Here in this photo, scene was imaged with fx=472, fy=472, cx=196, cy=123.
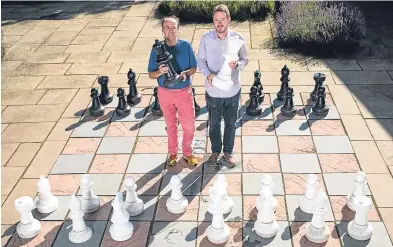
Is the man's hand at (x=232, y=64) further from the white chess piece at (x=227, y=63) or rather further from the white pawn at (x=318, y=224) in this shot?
the white pawn at (x=318, y=224)

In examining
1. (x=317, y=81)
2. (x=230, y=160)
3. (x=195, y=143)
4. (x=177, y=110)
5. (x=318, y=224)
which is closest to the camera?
(x=318, y=224)

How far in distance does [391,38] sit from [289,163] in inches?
208

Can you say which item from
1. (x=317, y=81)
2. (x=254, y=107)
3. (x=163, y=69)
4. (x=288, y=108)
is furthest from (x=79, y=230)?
(x=317, y=81)

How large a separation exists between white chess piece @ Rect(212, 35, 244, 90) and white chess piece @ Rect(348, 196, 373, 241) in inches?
67.7

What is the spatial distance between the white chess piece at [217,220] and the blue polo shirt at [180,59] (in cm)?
131

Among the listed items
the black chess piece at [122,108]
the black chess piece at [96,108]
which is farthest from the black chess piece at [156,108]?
the black chess piece at [96,108]

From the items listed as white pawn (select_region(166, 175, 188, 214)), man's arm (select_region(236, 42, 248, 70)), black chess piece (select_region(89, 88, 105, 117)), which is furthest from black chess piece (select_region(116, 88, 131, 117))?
man's arm (select_region(236, 42, 248, 70))

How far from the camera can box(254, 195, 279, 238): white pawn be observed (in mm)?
4461

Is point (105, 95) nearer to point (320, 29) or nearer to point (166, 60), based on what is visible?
point (166, 60)

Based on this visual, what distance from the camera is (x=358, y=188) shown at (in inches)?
186

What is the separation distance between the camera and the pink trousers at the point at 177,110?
5.14 m

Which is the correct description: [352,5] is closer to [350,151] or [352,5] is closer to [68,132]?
[350,151]

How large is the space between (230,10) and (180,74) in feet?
21.2

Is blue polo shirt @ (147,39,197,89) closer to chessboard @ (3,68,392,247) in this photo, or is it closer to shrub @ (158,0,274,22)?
chessboard @ (3,68,392,247)
